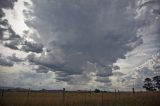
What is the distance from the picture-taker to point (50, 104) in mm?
22000

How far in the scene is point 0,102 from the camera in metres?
20.2

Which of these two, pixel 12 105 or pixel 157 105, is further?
pixel 157 105

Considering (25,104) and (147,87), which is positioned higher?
(147,87)

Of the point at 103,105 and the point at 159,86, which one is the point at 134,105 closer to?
the point at 103,105

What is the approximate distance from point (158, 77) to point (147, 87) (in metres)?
6.35

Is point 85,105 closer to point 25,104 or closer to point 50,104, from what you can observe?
point 50,104

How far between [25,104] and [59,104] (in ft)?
11.0

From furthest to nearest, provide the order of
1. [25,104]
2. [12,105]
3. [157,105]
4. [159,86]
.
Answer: [159,86], [157,105], [25,104], [12,105]

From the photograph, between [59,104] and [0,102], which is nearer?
[0,102]

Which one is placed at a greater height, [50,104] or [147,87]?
[147,87]

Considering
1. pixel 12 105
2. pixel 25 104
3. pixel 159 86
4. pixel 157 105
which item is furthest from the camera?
pixel 159 86

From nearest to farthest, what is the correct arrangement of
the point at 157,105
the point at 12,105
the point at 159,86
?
1. the point at 12,105
2. the point at 157,105
3. the point at 159,86

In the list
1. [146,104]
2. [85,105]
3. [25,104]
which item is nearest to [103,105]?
[85,105]

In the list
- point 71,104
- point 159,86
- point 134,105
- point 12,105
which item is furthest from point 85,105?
point 159,86
